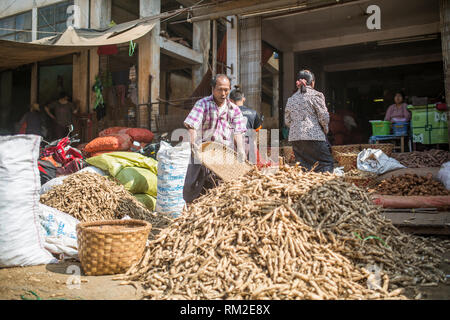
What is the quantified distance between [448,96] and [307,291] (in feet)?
19.2

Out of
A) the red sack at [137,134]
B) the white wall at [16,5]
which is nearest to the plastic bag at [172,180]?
the red sack at [137,134]

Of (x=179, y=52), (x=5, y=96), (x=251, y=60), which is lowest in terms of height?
(x=251, y=60)

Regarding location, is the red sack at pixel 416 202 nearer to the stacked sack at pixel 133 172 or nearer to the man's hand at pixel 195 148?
the man's hand at pixel 195 148

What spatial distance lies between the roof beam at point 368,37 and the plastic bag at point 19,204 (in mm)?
9387

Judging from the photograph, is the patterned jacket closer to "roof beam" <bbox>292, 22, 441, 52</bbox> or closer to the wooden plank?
the wooden plank

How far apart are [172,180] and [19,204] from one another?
5.69 feet

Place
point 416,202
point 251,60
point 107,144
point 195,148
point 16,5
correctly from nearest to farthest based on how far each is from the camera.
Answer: point 195,148 → point 416,202 → point 107,144 → point 251,60 → point 16,5

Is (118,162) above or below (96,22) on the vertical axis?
below

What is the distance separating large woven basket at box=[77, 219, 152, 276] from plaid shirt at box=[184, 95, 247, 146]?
1312 mm

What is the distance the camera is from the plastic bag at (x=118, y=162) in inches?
199

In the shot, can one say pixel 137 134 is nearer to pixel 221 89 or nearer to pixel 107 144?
pixel 107 144

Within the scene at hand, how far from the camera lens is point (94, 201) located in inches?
163

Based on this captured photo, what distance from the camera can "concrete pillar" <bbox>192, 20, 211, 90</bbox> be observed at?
11578mm
